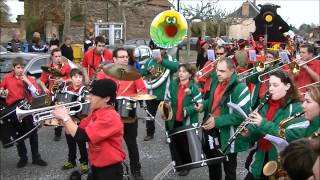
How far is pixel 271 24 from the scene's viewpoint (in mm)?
11953

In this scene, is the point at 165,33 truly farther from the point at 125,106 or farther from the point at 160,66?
the point at 125,106

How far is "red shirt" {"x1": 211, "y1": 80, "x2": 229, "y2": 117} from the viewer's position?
15.9 ft

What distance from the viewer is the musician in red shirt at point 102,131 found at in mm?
3697

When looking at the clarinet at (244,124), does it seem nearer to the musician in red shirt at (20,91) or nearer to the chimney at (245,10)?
the musician in red shirt at (20,91)

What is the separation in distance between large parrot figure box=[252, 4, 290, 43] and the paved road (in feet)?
16.9

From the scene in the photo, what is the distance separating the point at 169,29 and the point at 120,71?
252cm

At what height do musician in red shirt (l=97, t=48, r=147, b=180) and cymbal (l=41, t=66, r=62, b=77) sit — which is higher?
cymbal (l=41, t=66, r=62, b=77)

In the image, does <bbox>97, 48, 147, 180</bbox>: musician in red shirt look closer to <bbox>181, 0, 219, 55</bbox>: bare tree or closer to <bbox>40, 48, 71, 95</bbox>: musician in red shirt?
<bbox>40, 48, 71, 95</bbox>: musician in red shirt

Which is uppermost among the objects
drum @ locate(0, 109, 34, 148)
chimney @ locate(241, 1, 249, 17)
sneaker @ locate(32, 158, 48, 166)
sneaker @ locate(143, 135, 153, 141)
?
chimney @ locate(241, 1, 249, 17)

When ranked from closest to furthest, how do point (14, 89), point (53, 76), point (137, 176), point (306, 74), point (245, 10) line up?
point (137, 176), point (14, 89), point (306, 74), point (53, 76), point (245, 10)

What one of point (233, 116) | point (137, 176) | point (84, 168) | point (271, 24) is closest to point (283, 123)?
point (233, 116)

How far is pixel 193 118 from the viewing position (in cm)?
578

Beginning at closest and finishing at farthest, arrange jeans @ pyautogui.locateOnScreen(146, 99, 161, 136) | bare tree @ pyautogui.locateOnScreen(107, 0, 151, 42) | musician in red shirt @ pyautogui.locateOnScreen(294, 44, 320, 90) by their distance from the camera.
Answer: musician in red shirt @ pyautogui.locateOnScreen(294, 44, 320, 90)
jeans @ pyautogui.locateOnScreen(146, 99, 161, 136)
bare tree @ pyautogui.locateOnScreen(107, 0, 151, 42)

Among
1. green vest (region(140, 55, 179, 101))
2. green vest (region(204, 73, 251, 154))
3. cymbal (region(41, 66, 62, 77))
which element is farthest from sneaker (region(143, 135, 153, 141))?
green vest (region(204, 73, 251, 154))
